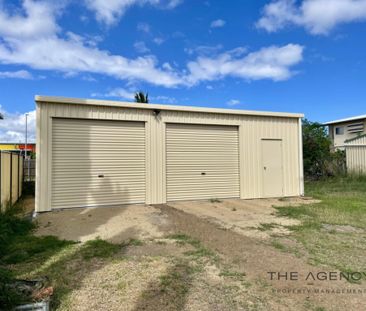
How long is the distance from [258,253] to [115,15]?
28.5 ft

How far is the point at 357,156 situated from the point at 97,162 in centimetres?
1555

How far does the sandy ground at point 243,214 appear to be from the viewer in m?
6.02

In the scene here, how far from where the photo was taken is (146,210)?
8242mm

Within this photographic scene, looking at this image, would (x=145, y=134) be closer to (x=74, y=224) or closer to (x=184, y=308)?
(x=74, y=224)

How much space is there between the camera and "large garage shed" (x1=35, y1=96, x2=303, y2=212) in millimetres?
8219

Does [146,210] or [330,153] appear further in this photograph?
[330,153]

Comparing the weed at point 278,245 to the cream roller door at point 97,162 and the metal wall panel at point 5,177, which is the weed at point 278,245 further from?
the metal wall panel at point 5,177

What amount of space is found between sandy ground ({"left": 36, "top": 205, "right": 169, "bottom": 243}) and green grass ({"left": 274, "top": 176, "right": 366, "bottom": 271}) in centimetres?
291

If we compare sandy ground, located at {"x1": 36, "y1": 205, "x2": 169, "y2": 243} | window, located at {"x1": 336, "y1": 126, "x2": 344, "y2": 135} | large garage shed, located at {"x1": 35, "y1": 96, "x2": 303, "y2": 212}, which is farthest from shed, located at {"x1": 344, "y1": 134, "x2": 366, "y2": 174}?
sandy ground, located at {"x1": 36, "y1": 205, "x2": 169, "y2": 243}

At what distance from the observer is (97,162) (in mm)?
8758

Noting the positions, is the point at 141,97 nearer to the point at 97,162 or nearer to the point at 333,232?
the point at 97,162

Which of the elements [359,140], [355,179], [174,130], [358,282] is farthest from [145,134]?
[359,140]

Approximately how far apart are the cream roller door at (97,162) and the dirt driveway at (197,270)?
1606 millimetres

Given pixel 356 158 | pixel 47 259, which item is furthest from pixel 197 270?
pixel 356 158
